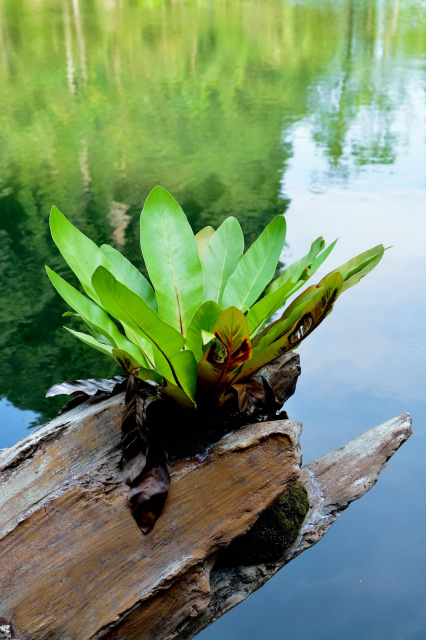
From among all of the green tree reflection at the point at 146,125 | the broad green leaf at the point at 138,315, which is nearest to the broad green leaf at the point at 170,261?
the broad green leaf at the point at 138,315

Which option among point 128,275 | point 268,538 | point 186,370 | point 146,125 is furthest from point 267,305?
point 146,125

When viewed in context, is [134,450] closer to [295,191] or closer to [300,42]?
[295,191]

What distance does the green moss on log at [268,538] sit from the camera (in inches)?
40.2

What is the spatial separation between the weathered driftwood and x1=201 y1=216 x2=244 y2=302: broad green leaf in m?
0.29

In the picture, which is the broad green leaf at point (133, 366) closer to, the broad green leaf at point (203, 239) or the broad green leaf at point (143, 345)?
the broad green leaf at point (143, 345)

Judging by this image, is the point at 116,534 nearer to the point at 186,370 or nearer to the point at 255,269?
the point at 186,370

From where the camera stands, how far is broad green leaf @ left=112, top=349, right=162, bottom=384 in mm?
872

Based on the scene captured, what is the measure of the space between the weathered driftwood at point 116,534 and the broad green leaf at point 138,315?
0.63ft

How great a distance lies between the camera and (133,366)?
2.97 feet

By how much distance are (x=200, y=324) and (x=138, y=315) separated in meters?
0.12

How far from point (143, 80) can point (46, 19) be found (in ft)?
15.2

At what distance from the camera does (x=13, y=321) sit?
2.03m

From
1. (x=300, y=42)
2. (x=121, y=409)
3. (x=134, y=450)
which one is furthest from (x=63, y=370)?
(x=300, y=42)

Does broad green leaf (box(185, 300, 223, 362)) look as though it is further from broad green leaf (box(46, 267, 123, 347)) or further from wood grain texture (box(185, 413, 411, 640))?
wood grain texture (box(185, 413, 411, 640))
